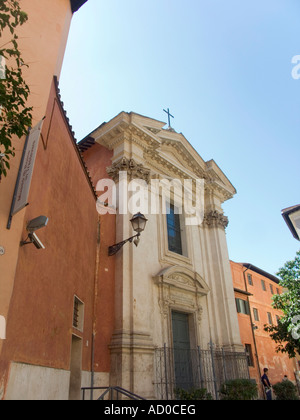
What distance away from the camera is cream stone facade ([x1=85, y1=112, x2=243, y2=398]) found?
8.72m

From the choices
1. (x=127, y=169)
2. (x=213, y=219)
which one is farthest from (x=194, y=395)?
(x=213, y=219)

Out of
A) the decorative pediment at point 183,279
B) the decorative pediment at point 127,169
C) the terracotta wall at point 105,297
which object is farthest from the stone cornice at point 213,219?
the terracotta wall at point 105,297

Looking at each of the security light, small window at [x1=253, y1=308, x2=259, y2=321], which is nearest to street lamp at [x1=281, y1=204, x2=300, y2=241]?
the security light

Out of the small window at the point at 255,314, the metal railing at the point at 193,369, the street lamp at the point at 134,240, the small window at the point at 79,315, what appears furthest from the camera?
the small window at the point at 255,314

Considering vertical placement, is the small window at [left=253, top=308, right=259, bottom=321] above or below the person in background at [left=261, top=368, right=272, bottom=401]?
above

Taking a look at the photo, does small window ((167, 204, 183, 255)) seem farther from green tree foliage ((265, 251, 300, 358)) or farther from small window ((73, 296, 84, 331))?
small window ((73, 296, 84, 331))

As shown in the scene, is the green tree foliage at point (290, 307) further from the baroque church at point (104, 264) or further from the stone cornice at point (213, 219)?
the stone cornice at point (213, 219)

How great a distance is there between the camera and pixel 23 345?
4059 millimetres

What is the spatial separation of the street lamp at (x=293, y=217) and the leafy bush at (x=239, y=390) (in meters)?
5.40

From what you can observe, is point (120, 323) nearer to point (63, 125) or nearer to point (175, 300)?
point (175, 300)

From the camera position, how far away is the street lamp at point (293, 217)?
37.3 ft

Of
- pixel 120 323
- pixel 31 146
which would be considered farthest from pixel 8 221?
pixel 120 323

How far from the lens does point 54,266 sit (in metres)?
5.39

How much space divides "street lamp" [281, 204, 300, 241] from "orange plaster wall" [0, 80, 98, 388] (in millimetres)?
7132
